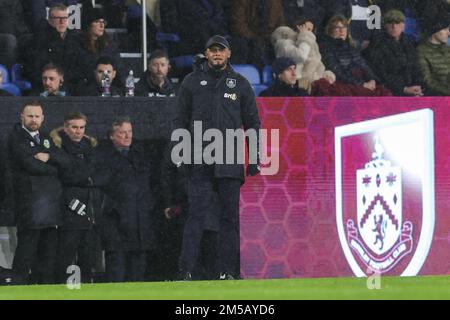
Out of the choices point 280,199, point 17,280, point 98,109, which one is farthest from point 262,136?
point 17,280

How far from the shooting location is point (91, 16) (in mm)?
15008

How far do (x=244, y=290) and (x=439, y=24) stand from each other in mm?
5185

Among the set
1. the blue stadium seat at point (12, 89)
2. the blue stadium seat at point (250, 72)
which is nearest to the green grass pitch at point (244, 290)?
the blue stadium seat at point (12, 89)

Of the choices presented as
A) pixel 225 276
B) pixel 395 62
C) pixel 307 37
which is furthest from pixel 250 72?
pixel 225 276

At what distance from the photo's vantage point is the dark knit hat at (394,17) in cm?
1587

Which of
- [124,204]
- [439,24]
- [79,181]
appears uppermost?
[439,24]

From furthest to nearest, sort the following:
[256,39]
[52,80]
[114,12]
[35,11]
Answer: [114,12], [256,39], [35,11], [52,80]

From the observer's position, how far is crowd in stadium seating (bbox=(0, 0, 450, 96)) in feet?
47.2

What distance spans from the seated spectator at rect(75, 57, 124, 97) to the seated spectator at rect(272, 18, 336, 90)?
2.05m

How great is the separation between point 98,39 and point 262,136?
7.18ft

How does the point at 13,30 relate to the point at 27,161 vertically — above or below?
above

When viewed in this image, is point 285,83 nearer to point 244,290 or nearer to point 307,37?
point 307,37

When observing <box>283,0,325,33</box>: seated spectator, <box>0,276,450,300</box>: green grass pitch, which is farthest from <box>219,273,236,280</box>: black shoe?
<box>283,0,325,33</box>: seated spectator

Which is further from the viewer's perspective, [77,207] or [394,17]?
[394,17]
